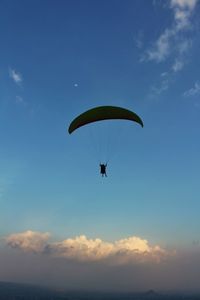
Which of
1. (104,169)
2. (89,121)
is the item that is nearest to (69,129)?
(89,121)

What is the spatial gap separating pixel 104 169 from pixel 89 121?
602 centimetres

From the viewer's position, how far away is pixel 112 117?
147 ft

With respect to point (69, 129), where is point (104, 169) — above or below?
below

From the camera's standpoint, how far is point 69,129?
46.5 m

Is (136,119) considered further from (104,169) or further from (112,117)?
(104,169)

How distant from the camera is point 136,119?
44.8 metres

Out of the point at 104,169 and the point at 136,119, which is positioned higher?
the point at 136,119

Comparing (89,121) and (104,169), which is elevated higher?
(89,121)

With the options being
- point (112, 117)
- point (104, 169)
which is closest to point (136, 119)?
point (112, 117)

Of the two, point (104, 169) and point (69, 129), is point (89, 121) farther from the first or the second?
point (104, 169)

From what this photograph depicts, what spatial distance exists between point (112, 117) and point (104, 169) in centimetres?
631

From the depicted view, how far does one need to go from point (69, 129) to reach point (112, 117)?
530cm

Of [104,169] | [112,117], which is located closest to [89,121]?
[112,117]

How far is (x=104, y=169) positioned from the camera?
47062 mm
